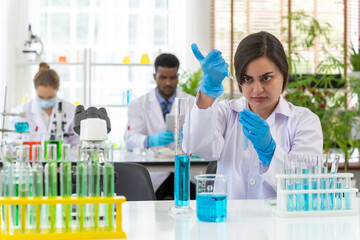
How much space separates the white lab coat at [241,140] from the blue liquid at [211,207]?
0.54 metres

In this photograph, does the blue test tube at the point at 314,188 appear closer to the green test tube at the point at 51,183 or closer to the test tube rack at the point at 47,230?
the test tube rack at the point at 47,230

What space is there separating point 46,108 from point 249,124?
310 centimetres

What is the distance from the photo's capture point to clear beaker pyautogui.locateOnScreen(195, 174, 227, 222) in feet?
4.81

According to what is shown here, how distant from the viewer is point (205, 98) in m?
2.04

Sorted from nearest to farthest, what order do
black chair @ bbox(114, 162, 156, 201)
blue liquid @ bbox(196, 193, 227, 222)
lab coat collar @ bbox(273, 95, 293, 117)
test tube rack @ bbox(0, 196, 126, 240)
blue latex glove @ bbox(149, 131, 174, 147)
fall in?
test tube rack @ bbox(0, 196, 126, 240) < blue liquid @ bbox(196, 193, 227, 222) < lab coat collar @ bbox(273, 95, 293, 117) < black chair @ bbox(114, 162, 156, 201) < blue latex glove @ bbox(149, 131, 174, 147)

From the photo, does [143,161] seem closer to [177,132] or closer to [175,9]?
[177,132]

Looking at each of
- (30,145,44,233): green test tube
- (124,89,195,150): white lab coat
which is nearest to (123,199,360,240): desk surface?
(30,145,44,233): green test tube

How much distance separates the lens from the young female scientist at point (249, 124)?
79.1 inches

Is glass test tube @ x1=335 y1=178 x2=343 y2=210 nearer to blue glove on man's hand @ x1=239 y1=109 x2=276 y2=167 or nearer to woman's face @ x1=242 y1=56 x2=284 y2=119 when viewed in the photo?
blue glove on man's hand @ x1=239 y1=109 x2=276 y2=167

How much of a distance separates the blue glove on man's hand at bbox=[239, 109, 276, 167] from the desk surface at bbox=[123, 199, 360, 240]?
0.34 meters

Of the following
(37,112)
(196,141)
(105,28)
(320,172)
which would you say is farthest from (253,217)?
(105,28)

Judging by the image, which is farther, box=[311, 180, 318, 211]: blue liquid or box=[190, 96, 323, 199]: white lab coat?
box=[190, 96, 323, 199]: white lab coat

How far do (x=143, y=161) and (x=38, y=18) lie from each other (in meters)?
4.20

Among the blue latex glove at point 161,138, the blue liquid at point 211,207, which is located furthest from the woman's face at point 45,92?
the blue liquid at point 211,207
